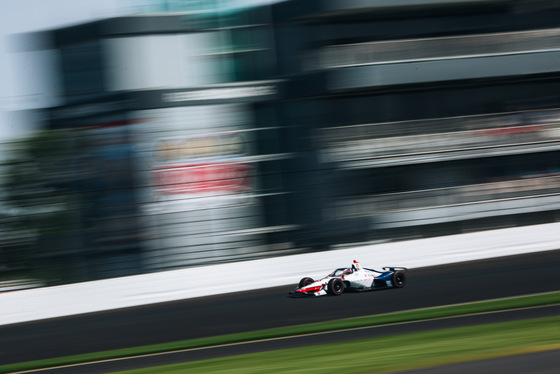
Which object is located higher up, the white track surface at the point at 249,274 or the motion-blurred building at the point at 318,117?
the motion-blurred building at the point at 318,117

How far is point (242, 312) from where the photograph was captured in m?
11.2

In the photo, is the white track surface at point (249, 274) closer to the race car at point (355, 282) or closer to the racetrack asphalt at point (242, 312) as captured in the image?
the racetrack asphalt at point (242, 312)

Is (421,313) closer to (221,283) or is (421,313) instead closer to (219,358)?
(219,358)

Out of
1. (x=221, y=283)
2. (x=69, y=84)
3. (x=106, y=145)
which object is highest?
(x=69, y=84)

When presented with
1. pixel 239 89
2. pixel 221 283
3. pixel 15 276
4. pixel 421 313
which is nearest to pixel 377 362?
pixel 421 313

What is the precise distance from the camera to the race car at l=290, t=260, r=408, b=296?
11680 mm

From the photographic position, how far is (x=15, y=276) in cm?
1493

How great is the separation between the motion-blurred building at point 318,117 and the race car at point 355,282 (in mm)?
6191

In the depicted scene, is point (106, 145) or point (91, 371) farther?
point (106, 145)

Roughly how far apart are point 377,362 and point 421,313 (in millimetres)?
2802

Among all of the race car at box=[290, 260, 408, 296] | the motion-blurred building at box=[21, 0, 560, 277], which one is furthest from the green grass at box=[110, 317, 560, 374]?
the motion-blurred building at box=[21, 0, 560, 277]

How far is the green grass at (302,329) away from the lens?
29.7ft

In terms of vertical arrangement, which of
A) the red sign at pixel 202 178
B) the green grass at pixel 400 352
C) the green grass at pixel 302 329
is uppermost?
the red sign at pixel 202 178

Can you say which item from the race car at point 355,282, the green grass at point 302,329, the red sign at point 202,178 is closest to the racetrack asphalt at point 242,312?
the race car at point 355,282
